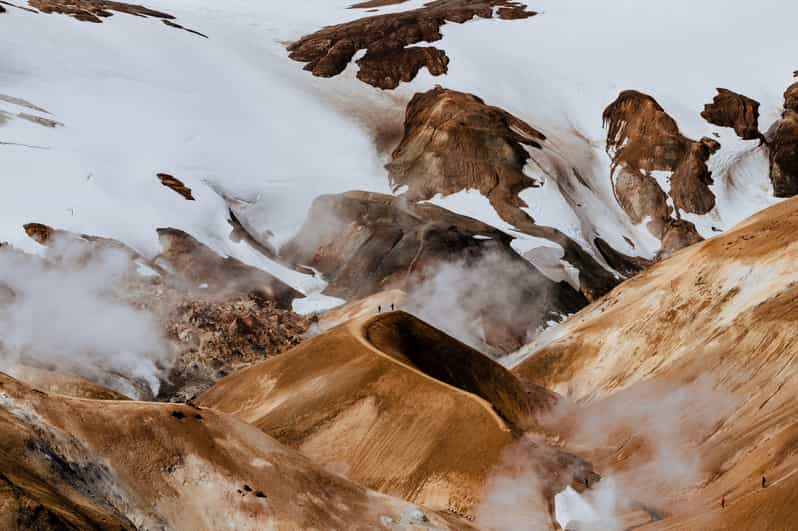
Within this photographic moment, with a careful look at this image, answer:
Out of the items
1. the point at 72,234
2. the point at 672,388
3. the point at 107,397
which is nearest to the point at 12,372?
the point at 107,397

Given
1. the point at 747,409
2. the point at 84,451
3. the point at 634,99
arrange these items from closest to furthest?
the point at 84,451 → the point at 747,409 → the point at 634,99

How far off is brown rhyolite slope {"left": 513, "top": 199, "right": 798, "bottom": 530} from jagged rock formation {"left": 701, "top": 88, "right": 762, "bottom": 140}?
212ft

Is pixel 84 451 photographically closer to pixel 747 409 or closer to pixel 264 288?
pixel 747 409

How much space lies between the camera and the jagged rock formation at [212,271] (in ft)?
311

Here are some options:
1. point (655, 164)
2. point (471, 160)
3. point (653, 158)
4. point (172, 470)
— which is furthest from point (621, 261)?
point (172, 470)

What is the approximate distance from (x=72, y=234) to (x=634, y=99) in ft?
258

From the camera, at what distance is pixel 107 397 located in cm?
7225

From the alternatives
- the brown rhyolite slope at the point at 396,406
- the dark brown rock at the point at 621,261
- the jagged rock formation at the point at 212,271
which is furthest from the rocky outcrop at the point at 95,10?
the brown rhyolite slope at the point at 396,406

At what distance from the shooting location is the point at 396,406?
65375 mm

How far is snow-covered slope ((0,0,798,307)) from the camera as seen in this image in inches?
4085

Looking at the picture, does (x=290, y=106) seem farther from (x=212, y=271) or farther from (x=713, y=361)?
(x=713, y=361)

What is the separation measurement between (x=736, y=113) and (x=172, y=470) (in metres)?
119

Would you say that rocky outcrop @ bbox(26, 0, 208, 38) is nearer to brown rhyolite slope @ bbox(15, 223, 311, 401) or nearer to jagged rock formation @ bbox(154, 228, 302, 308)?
jagged rock formation @ bbox(154, 228, 302, 308)

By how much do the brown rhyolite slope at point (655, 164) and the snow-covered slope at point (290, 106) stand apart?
176 cm
